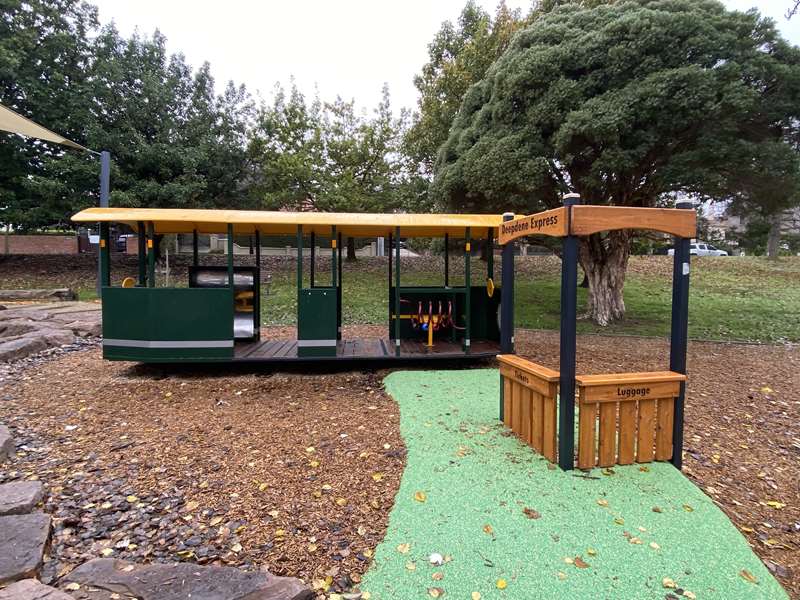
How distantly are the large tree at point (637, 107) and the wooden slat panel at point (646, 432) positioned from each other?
5.84 meters

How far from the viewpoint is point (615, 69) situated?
826 centimetres

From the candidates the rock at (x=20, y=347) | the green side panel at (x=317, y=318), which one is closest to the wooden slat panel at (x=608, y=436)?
the green side panel at (x=317, y=318)

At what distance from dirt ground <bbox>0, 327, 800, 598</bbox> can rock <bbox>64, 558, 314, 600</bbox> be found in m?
0.16

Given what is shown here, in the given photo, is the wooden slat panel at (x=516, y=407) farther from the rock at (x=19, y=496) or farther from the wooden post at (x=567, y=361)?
the rock at (x=19, y=496)

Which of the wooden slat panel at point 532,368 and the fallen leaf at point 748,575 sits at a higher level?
the wooden slat panel at point 532,368

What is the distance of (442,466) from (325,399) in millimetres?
2207

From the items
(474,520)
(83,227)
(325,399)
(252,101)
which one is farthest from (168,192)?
(474,520)

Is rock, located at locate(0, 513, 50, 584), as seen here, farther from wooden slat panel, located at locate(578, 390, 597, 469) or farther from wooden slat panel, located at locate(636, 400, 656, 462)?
wooden slat panel, located at locate(636, 400, 656, 462)

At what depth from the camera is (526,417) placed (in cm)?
402

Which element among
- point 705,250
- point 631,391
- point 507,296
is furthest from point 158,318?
point 705,250

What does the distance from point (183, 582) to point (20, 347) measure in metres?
6.90

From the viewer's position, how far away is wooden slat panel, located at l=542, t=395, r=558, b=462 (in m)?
3.65

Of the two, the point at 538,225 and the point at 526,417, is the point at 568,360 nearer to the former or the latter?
the point at 526,417

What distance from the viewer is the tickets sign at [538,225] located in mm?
3419
